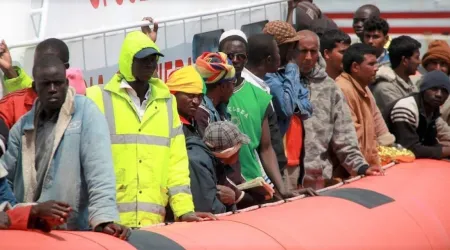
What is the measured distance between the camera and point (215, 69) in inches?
312

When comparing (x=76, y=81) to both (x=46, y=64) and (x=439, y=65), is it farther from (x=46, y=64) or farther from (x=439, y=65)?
(x=439, y=65)

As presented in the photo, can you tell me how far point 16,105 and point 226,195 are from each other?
4.30 ft

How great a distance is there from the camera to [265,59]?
341 inches

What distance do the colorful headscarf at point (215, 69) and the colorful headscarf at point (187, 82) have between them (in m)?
0.32

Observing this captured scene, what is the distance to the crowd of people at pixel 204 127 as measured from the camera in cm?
646

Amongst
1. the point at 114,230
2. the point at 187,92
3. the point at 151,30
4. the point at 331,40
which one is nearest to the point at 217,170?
the point at 187,92

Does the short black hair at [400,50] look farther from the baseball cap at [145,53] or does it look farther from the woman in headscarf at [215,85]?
the baseball cap at [145,53]

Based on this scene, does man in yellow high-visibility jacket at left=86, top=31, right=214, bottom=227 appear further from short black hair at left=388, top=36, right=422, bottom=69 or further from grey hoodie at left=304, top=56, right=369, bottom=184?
short black hair at left=388, top=36, right=422, bottom=69

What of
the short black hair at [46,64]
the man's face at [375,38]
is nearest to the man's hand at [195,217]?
the short black hair at [46,64]

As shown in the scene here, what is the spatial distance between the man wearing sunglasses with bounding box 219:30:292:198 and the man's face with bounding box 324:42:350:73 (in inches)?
74.2

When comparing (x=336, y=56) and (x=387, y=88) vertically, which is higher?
(x=336, y=56)

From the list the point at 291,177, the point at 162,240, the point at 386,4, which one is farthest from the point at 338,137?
the point at 386,4

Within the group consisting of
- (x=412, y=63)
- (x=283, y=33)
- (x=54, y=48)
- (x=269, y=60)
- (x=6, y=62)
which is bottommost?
(x=412, y=63)

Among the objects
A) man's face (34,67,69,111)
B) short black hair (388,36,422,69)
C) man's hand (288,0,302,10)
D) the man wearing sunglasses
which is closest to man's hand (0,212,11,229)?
man's face (34,67,69,111)
